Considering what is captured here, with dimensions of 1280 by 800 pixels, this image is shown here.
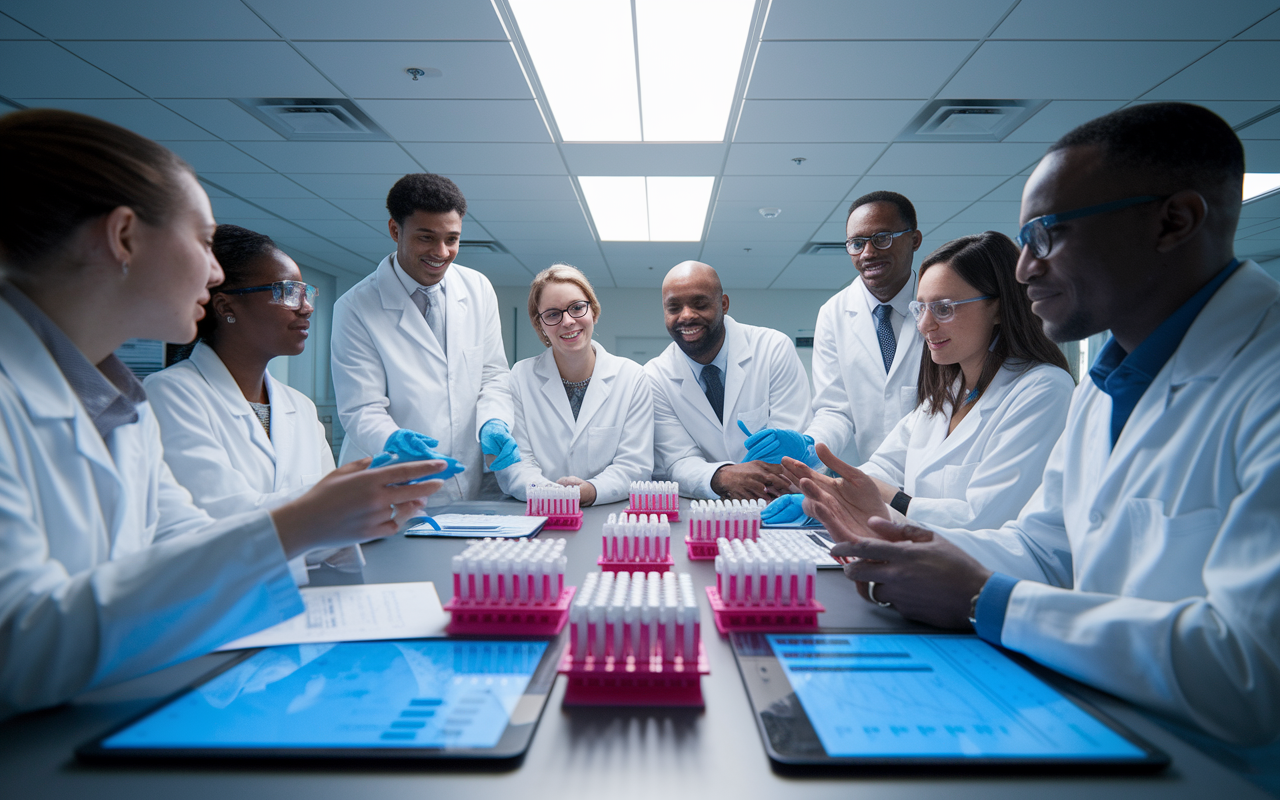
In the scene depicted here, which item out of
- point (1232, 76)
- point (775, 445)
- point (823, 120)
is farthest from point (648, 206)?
point (775, 445)

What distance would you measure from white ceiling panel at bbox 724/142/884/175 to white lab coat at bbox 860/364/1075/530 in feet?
9.83

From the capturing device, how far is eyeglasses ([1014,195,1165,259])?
1076mm

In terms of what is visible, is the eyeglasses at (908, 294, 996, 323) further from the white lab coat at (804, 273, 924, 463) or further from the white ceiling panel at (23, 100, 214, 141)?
the white ceiling panel at (23, 100, 214, 141)

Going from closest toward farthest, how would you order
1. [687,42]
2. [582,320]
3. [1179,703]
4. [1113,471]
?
[1179,703]
[1113,471]
[582,320]
[687,42]

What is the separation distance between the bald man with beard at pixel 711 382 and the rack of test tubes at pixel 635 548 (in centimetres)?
134

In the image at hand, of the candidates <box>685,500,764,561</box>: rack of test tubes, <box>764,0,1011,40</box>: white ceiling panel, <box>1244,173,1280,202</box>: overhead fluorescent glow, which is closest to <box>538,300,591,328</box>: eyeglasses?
<box>685,500,764,561</box>: rack of test tubes

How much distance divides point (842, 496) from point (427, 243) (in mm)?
1877

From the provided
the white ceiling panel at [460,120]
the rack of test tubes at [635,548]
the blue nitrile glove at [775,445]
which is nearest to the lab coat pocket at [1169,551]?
the rack of test tubes at [635,548]

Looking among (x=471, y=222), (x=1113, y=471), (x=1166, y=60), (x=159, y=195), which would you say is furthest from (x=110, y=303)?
(x=471, y=222)

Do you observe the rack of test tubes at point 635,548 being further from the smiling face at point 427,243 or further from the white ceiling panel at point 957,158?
the white ceiling panel at point 957,158

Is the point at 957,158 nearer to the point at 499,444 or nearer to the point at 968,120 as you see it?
the point at 968,120

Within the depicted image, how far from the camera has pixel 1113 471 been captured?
43.0 inches

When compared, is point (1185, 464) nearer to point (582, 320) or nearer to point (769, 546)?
point (769, 546)

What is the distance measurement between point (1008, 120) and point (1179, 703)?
407 cm
